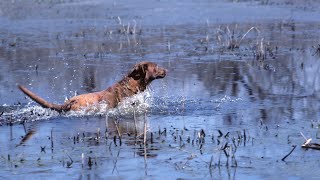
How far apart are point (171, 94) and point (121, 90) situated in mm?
1206

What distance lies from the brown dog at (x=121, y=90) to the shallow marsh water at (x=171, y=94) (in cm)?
16

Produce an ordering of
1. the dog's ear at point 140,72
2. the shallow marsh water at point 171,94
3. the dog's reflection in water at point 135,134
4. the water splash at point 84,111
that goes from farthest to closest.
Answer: the dog's ear at point 140,72
the water splash at point 84,111
the dog's reflection in water at point 135,134
the shallow marsh water at point 171,94

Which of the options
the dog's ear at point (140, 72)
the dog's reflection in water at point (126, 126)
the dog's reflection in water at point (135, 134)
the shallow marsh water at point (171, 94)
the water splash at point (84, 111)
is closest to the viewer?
the shallow marsh water at point (171, 94)

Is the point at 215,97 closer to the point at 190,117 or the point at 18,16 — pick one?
the point at 190,117

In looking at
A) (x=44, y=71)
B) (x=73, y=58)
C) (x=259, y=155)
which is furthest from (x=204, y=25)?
(x=259, y=155)

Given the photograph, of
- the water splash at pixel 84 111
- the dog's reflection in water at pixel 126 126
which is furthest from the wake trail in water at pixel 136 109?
the dog's reflection in water at pixel 126 126

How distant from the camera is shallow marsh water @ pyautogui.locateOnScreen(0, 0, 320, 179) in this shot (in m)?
7.39

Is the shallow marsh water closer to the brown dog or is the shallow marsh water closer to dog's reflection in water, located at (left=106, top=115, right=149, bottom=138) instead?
dog's reflection in water, located at (left=106, top=115, right=149, bottom=138)

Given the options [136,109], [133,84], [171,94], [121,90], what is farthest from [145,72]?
[171,94]

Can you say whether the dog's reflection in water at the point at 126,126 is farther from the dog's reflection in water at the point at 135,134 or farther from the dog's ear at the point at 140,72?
the dog's ear at the point at 140,72

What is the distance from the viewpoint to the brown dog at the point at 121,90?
1048 cm

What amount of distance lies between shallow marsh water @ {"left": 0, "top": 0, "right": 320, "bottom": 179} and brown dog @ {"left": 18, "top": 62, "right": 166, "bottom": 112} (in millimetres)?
158

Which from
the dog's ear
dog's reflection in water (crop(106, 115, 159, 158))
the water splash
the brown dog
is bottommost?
dog's reflection in water (crop(106, 115, 159, 158))

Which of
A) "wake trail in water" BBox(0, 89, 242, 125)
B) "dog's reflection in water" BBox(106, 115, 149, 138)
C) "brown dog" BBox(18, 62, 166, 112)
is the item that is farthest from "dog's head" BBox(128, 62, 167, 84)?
"dog's reflection in water" BBox(106, 115, 149, 138)
